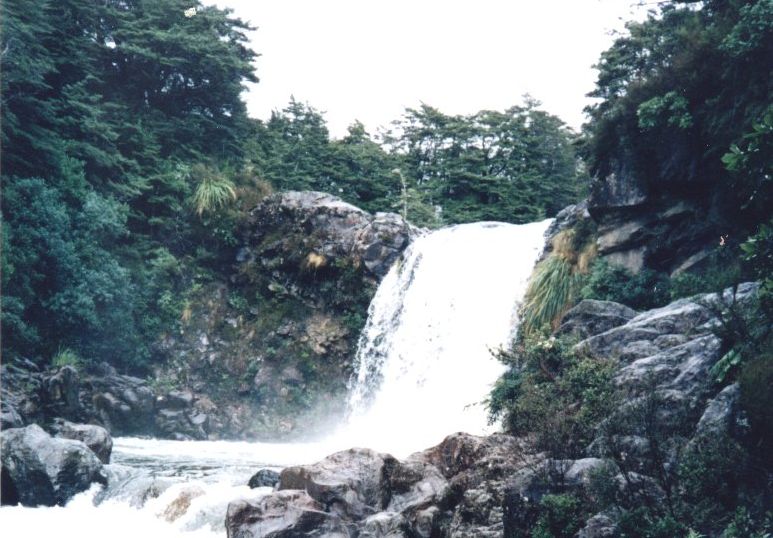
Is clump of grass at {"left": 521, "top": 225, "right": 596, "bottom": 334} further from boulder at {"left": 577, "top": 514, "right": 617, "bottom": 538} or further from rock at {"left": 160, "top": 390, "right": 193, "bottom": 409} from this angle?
rock at {"left": 160, "top": 390, "right": 193, "bottom": 409}

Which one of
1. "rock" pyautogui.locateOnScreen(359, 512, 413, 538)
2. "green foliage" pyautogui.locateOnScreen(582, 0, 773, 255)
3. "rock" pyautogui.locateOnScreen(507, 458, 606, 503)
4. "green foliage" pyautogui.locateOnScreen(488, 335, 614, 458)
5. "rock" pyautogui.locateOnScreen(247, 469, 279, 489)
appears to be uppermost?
"green foliage" pyautogui.locateOnScreen(582, 0, 773, 255)

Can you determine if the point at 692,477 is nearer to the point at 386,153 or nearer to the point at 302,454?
the point at 302,454

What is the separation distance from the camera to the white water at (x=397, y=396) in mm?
12148

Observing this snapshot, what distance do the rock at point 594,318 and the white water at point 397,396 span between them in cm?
155

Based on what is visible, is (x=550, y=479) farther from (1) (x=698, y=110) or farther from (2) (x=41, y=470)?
(2) (x=41, y=470)

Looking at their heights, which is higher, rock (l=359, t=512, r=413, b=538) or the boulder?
the boulder

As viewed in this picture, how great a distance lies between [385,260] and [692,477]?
1640cm

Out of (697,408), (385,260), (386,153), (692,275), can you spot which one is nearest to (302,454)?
(385,260)

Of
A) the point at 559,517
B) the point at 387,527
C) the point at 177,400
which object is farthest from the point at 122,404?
the point at 559,517

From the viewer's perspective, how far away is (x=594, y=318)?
12.8 m

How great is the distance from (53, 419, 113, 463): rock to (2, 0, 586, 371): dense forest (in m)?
4.73

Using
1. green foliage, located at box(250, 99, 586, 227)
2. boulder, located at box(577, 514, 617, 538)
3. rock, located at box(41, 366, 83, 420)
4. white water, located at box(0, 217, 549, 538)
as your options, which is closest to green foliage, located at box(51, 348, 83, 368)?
rock, located at box(41, 366, 83, 420)

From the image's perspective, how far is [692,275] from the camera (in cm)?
1314

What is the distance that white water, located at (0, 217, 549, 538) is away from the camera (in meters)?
12.1
